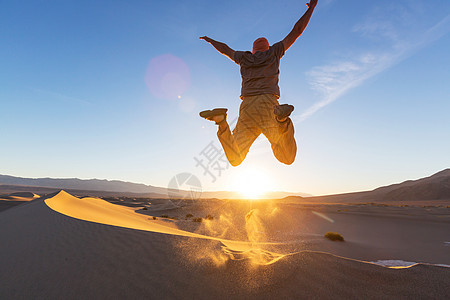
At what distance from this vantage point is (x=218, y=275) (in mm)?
1966

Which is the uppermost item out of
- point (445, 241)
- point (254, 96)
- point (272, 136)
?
point (254, 96)

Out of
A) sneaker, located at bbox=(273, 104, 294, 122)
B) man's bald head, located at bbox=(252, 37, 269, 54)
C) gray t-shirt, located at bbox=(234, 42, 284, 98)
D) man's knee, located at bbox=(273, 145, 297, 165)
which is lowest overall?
man's knee, located at bbox=(273, 145, 297, 165)

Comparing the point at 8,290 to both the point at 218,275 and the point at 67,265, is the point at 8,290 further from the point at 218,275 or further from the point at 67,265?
the point at 218,275

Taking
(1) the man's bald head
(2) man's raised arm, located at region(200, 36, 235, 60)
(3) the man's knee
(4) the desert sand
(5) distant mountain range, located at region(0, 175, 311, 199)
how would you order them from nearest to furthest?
1. (4) the desert sand
2. (3) the man's knee
3. (1) the man's bald head
4. (2) man's raised arm, located at region(200, 36, 235, 60)
5. (5) distant mountain range, located at region(0, 175, 311, 199)

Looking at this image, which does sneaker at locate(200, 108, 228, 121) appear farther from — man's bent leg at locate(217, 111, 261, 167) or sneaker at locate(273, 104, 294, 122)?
sneaker at locate(273, 104, 294, 122)

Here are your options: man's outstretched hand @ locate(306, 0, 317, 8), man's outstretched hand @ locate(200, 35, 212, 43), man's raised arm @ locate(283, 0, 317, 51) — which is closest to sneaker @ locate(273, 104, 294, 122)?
man's raised arm @ locate(283, 0, 317, 51)

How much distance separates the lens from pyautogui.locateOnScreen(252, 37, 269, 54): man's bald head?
3961mm

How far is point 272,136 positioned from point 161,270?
264 centimetres

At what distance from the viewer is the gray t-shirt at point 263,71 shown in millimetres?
3791

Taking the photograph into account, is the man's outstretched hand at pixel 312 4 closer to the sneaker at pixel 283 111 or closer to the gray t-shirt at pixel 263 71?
the gray t-shirt at pixel 263 71

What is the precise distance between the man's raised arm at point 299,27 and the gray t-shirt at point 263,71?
0.37 feet

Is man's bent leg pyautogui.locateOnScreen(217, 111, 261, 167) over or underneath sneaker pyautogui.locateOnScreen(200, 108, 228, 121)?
underneath

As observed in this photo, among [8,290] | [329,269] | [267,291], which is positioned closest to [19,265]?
[8,290]

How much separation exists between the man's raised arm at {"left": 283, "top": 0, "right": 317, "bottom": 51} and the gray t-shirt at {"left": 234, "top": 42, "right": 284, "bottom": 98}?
11 centimetres
